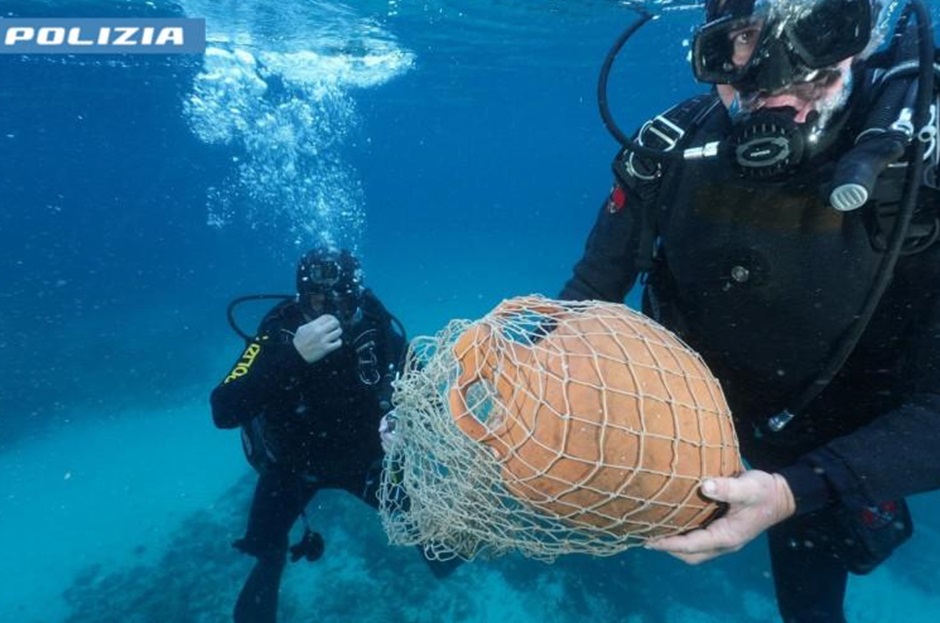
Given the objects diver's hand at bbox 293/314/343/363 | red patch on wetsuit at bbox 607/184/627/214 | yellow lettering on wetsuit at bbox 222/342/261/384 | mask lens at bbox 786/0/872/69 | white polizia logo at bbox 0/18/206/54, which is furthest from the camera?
white polizia logo at bbox 0/18/206/54

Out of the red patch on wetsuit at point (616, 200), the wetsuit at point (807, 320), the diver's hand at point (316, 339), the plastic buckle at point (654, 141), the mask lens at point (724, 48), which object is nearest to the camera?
the wetsuit at point (807, 320)

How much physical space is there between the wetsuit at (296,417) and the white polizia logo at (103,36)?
1785 cm

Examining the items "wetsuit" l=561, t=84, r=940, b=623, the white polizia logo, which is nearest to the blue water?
the white polizia logo

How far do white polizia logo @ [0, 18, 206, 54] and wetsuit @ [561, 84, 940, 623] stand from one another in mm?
20732

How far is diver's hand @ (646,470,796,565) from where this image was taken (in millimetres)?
2004

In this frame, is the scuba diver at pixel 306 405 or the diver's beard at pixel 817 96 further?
the scuba diver at pixel 306 405

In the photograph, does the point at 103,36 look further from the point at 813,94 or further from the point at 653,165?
the point at 813,94

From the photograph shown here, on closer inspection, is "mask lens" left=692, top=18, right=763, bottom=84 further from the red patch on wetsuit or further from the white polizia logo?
the white polizia logo

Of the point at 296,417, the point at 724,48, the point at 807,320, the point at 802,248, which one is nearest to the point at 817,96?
the point at 724,48

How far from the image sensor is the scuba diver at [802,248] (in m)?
2.09

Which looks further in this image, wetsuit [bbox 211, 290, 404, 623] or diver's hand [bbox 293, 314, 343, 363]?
wetsuit [bbox 211, 290, 404, 623]

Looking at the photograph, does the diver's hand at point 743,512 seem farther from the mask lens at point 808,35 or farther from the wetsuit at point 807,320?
the mask lens at point 808,35

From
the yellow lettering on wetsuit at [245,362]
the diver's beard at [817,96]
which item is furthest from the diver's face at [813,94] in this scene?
the yellow lettering on wetsuit at [245,362]

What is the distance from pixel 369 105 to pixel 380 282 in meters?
19.7
